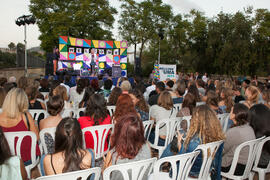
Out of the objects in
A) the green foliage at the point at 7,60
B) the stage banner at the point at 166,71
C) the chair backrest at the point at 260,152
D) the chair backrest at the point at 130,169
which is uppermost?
the green foliage at the point at 7,60

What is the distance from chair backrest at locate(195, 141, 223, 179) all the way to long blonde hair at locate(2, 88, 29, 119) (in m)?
1.93

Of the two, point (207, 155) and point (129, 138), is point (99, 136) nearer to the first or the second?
point (129, 138)

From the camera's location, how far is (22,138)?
2250 mm

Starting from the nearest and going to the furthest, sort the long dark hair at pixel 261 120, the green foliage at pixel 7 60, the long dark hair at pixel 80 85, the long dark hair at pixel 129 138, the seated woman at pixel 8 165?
the seated woman at pixel 8 165 → the long dark hair at pixel 129 138 → the long dark hair at pixel 261 120 → the long dark hair at pixel 80 85 → the green foliage at pixel 7 60

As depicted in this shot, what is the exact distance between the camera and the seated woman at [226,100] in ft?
13.1

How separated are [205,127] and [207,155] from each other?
26 cm

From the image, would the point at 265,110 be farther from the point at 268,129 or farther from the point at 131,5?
the point at 131,5

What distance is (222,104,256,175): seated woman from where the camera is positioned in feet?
7.73

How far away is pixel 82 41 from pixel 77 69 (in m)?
2.16

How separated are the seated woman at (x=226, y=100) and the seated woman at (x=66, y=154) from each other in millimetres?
3050

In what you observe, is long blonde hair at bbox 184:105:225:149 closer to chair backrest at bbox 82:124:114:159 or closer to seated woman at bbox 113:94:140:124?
chair backrest at bbox 82:124:114:159

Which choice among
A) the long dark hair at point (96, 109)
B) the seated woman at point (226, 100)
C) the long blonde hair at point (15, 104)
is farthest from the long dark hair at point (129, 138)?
the seated woman at point (226, 100)

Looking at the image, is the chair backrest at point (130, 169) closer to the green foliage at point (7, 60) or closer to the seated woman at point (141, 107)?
Result: the seated woman at point (141, 107)

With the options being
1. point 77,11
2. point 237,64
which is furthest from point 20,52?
point 237,64
